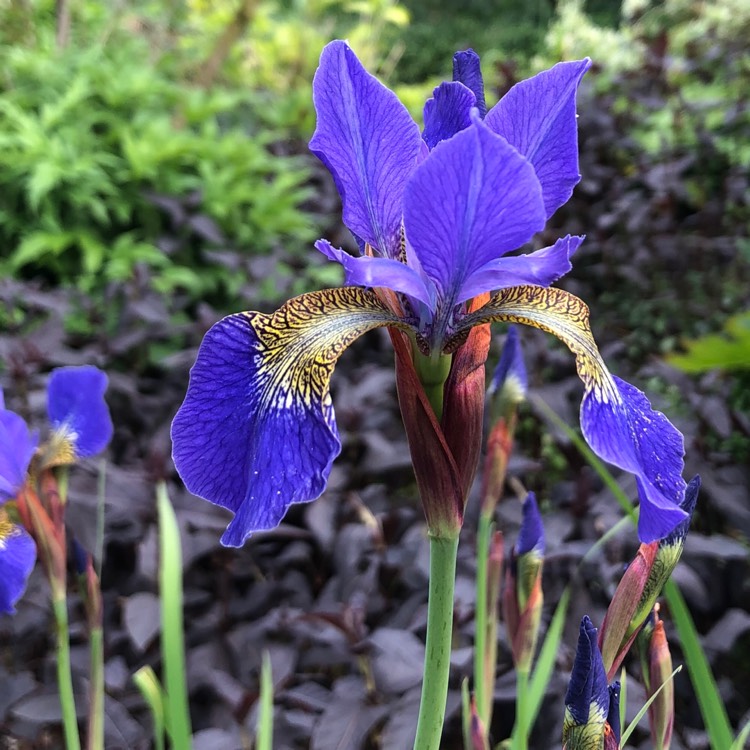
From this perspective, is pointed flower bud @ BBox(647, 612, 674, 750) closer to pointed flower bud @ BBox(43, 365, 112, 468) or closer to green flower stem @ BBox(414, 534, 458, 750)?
green flower stem @ BBox(414, 534, 458, 750)

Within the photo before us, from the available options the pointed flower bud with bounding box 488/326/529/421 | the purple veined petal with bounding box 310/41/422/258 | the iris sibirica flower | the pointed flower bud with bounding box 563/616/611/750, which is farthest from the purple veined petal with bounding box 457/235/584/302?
the pointed flower bud with bounding box 488/326/529/421

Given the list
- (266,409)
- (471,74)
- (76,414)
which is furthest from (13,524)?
(471,74)

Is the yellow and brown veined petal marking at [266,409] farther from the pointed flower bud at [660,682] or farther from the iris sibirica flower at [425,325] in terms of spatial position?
the pointed flower bud at [660,682]

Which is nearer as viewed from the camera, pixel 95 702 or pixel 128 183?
pixel 95 702

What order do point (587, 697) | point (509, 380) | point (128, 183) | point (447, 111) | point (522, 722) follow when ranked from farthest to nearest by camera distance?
point (128, 183), point (509, 380), point (522, 722), point (447, 111), point (587, 697)

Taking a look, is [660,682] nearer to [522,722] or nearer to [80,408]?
[522,722]

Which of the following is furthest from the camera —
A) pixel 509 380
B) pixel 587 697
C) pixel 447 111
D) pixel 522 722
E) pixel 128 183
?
pixel 128 183

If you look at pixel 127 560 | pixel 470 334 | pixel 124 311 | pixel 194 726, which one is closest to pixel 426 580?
pixel 194 726

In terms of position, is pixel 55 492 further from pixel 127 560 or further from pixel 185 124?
pixel 185 124

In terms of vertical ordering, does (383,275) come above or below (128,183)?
above
